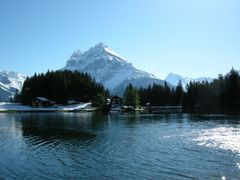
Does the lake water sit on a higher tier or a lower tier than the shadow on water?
lower

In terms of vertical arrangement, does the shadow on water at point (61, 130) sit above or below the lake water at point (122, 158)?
above

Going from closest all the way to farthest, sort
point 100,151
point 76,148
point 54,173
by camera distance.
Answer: point 54,173, point 100,151, point 76,148

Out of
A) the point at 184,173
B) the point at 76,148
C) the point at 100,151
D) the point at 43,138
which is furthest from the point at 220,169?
the point at 43,138

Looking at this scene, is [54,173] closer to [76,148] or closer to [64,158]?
[64,158]

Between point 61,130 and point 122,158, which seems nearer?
point 122,158

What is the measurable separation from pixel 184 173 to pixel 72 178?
10.3m

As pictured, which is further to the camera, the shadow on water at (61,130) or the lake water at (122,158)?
the shadow on water at (61,130)

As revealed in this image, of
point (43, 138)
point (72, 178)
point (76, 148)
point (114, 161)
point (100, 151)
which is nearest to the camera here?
point (72, 178)

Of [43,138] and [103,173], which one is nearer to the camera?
[103,173]

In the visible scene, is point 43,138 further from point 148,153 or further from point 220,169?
point 220,169

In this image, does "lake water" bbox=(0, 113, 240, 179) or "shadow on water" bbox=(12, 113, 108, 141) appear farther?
"shadow on water" bbox=(12, 113, 108, 141)

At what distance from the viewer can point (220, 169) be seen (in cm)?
3362

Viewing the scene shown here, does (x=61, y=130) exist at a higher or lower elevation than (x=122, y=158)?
higher

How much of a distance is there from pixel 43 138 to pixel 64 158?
2090 centimetres
